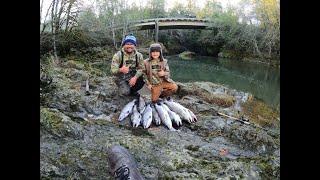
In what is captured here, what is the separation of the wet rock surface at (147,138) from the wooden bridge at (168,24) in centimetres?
62

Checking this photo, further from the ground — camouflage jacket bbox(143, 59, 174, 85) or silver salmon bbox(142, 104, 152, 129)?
camouflage jacket bbox(143, 59, 174, 85)

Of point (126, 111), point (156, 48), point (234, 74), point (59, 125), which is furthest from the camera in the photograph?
point (234, 74)

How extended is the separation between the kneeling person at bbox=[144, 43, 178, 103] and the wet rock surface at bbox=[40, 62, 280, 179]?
14cm

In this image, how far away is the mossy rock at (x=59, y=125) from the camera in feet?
15.8

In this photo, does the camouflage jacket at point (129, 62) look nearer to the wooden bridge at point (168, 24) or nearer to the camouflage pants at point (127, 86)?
the camouflage pants at point (127, 86)

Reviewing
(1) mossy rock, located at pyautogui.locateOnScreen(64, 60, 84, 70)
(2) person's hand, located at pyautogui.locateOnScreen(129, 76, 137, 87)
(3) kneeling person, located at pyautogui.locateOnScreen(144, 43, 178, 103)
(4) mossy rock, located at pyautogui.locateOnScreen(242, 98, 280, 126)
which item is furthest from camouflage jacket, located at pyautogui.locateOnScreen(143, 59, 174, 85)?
(4) mossy rock, located at pyautogui.locateOnScreen(242, 98, 280, 126)

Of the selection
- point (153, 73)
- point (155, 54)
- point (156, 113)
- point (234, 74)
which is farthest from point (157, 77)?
point (234, 74)

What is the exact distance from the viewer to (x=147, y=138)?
4852mm

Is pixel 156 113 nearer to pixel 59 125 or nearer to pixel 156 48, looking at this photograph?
pixel 156 48

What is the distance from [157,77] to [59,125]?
1.10 metres

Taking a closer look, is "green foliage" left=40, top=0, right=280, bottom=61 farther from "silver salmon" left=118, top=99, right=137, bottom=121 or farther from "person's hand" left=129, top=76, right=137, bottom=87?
"silver salmon" left=118, top=99, right=137, bottom=121

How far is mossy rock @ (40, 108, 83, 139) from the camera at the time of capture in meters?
4.82
